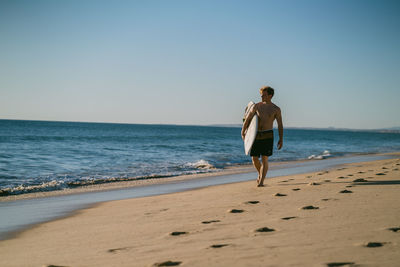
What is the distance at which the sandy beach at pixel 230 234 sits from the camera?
244cm

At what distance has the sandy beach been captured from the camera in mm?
2439

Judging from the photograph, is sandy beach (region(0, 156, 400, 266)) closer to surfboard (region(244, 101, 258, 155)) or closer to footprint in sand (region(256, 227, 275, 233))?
footprint in sand (region(256, 227, 275, 233))

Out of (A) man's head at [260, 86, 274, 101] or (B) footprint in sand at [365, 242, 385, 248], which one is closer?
(B) footprint in sand at [365, 242, 385, 248]

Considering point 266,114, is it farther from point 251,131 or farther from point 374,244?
point 374,244

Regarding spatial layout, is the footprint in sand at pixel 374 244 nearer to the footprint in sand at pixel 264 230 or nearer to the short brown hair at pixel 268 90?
the footprint in sand at pixel 264 230

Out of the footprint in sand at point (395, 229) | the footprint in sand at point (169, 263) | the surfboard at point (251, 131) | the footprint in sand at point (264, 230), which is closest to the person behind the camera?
the footprint in sand at point (169, 263)

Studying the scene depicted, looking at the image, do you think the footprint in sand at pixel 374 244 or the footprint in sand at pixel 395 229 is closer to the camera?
the footprint in sand at pixel 374 244

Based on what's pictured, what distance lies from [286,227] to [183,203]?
249 centimetres

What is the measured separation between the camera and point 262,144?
6.52 m

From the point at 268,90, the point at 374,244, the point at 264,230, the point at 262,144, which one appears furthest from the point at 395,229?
the point at 268,90

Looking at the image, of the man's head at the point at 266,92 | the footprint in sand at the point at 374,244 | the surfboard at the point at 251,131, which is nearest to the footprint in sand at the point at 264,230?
the footprint in sand at the point at 374,244

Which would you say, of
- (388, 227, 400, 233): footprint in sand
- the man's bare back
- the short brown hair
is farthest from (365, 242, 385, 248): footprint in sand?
the short brown hair

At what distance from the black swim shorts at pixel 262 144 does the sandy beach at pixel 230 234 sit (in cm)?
135

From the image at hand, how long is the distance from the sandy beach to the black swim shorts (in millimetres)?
1348
